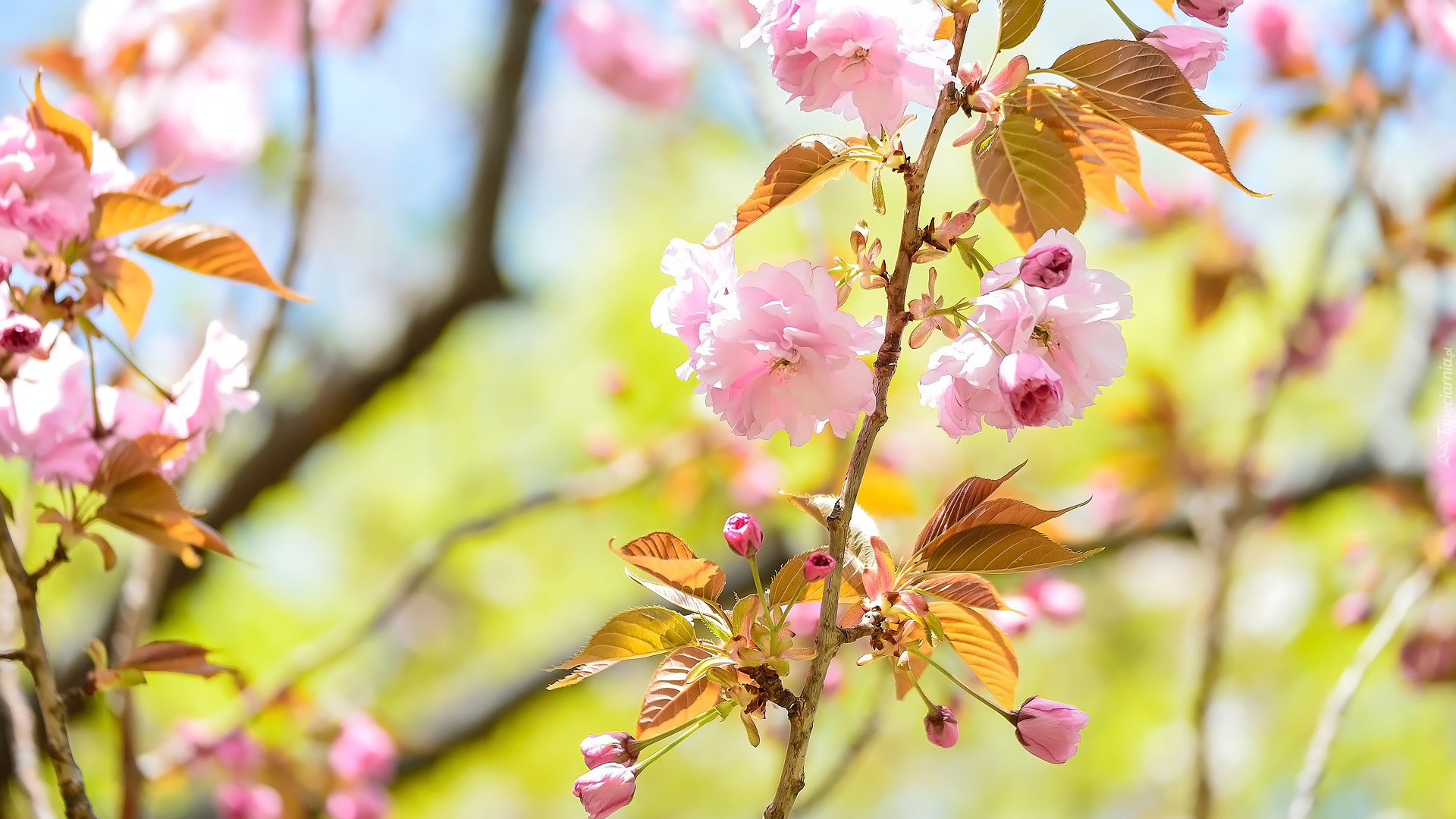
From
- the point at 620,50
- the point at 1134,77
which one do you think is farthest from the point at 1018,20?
the point at 620,50

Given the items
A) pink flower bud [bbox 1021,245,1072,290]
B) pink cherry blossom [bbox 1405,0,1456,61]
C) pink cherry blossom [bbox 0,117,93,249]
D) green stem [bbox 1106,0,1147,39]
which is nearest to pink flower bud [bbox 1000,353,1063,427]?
pink flower bud [bbox 1021,245,1072,290]

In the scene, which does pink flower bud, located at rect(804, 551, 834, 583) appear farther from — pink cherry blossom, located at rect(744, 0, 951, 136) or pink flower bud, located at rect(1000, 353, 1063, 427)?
pink cherry blossom, located at rect(744, 0, 951, 136)

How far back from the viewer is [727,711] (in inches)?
26.7

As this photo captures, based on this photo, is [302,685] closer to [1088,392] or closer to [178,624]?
[178,624]

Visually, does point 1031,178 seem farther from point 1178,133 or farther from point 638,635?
point 638,635

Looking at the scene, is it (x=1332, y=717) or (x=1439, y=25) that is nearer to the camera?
(x=1332, y=717)

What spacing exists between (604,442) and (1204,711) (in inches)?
48.5

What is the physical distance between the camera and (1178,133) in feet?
2.31

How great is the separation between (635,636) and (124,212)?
518mm

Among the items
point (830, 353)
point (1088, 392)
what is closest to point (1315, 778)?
Result: point (1088, 392)

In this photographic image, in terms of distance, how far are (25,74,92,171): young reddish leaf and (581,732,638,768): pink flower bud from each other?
1.89 ft

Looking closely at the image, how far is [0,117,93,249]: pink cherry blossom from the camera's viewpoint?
0.77 m

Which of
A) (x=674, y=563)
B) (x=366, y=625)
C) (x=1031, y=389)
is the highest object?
(x=1031, y=389)

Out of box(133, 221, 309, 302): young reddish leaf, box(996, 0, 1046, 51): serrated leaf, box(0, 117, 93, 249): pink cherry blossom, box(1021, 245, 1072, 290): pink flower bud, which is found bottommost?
box(133, 221, 309, 302): young reddish leaf
